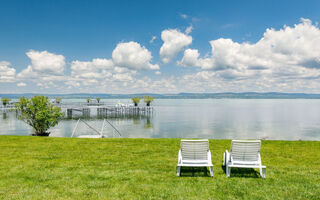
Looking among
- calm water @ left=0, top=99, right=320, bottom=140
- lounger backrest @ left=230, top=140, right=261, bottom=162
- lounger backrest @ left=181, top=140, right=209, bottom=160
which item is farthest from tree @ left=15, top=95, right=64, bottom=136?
lounger backrest @ left=230, top=140, right=261, bottom=162

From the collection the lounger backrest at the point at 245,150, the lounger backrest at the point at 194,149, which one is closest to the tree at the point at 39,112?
the lounger backrest at the point at 194,149

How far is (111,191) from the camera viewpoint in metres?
4.79

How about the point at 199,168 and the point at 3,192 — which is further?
the point at 199,168

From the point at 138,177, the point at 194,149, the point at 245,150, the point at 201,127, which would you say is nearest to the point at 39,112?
the point at 138,177

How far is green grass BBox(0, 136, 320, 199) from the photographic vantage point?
15.3 ft

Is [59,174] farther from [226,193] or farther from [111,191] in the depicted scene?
[226,193]

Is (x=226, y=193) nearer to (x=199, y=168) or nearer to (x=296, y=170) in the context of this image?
(x=199, y=168)

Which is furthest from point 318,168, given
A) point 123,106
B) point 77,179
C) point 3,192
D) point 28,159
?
point 123,106

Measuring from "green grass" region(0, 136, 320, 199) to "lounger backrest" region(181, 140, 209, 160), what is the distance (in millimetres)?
506

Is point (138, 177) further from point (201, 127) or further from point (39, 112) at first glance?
point (201, 127)

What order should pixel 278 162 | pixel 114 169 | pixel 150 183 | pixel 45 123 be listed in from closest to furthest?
pixel 150 183, pixel 114 169, pixel 278 162, pixel 45 123

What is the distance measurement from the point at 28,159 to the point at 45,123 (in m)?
14.2

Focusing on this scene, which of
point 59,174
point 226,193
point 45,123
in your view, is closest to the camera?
point 226,193

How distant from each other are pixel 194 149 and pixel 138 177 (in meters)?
1.62
